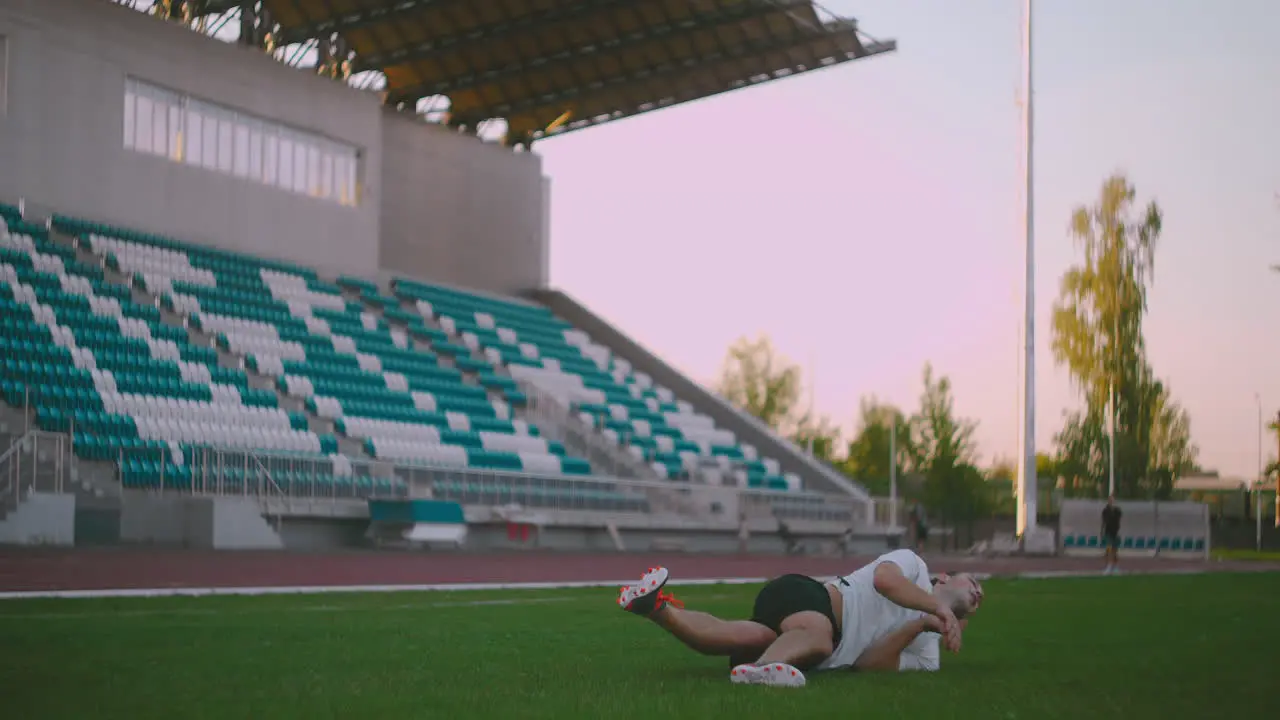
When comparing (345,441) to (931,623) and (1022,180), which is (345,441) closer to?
(1022,180)

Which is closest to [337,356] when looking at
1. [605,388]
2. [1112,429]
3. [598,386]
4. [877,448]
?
[598,386]

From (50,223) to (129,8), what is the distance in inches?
209

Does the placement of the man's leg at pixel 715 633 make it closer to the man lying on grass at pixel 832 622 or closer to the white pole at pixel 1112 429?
the man lying on grass at pixel 832 622

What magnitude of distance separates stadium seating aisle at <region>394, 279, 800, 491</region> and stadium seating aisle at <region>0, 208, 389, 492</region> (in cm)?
1104

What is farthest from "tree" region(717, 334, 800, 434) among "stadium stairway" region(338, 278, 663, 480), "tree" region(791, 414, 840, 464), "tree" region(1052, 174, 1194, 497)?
"stadium stairway" region(338, 278, 663, 480)

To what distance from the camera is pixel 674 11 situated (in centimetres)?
3847

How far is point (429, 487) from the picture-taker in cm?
2905

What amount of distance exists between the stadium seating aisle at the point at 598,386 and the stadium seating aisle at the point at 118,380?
11043 mm

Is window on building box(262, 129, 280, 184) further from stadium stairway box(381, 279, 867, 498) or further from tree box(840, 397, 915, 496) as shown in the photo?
tree box(840, 397, 915, 496)

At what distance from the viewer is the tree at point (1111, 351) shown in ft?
186

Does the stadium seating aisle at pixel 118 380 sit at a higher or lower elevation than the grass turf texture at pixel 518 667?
higher

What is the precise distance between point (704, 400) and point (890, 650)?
38.8 metres

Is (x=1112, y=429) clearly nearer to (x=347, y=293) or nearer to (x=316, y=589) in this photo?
(x=347, y=293)

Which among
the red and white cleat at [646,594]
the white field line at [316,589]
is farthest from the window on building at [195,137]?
the red and white cleat at [646,594]
